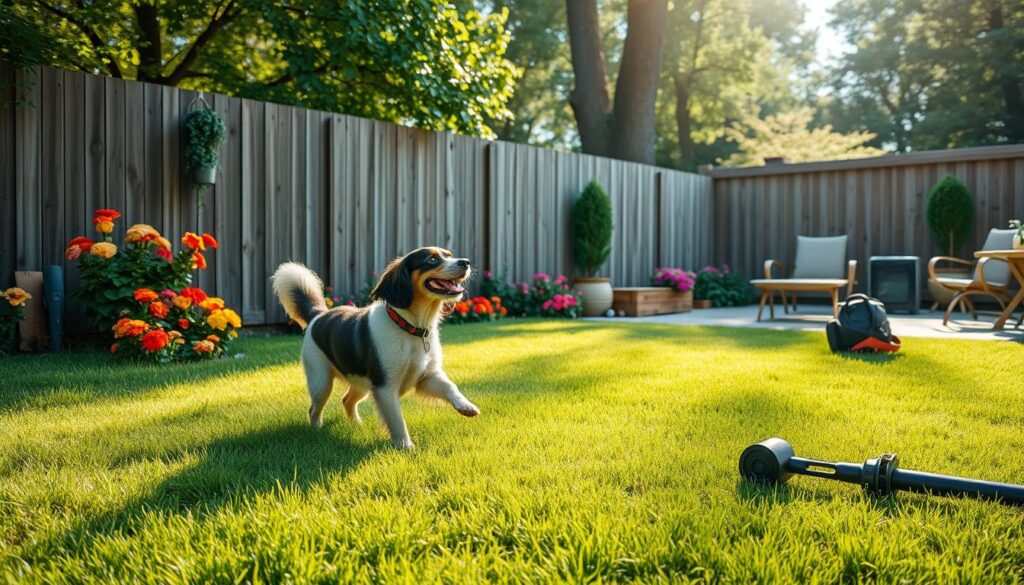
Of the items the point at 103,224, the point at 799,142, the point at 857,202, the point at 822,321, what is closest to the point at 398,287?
the point at 103,224

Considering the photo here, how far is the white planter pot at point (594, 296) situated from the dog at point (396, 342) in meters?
6.50

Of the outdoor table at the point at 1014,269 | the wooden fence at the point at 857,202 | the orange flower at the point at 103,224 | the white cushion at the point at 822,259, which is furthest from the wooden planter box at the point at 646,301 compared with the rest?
the orange flower at the point at 103,224

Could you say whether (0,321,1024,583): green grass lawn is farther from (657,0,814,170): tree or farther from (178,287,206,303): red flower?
(657,0,814,170): tree

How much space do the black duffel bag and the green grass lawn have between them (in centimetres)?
98

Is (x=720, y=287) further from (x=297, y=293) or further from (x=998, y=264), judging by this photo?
(x=297, y=293)

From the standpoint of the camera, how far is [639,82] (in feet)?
41.2

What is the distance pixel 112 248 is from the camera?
454cm

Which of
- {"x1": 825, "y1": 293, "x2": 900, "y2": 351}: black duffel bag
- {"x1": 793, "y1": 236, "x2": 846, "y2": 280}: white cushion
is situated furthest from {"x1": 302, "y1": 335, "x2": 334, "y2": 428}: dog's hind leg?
{"x1": 793, "y1": 236, "x2": 846, "y2": 280}: white cushion

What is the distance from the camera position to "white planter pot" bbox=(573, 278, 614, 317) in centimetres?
919

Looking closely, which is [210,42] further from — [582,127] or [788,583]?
[788,583]

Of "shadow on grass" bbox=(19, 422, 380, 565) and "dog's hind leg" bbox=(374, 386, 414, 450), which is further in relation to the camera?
"dog's hind leg" bbox=(374, 386, 414, 450)

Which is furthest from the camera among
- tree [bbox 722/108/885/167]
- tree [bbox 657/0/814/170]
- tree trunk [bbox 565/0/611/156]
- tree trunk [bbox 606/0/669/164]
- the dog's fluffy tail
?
tree [bbox 657/0/814/170]

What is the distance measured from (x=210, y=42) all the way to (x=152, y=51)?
98 centimetres

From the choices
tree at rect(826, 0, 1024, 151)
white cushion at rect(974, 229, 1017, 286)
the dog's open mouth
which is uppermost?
tree at rect(826, 0, 1024, 151)
